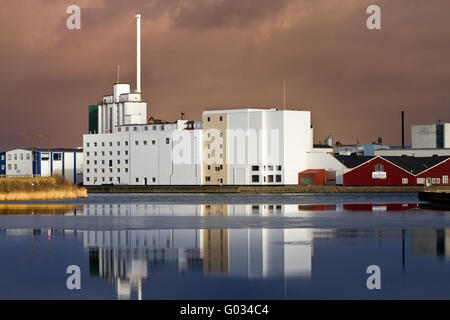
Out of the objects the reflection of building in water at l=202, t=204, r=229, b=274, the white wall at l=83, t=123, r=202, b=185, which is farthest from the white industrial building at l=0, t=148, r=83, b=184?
the reflection of building in water at l=202, t=204, r=229, b=274

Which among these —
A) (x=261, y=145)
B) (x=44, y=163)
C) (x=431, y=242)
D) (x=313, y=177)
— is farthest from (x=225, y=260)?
(x=44, y=163)

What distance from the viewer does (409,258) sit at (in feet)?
87.2

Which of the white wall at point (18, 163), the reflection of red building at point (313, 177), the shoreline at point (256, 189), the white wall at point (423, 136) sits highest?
the white wall at point (423, 136)

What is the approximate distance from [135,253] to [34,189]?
4853 centimetres

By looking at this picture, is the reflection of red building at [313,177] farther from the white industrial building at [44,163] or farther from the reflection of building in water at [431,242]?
the reflection of building in water at [431,242]

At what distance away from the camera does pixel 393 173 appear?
123 m

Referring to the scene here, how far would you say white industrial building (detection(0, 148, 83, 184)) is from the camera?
528 feet

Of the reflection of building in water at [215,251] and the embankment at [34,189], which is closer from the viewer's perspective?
the reflection of building in water at [215,251]

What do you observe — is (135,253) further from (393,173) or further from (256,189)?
(393,173)

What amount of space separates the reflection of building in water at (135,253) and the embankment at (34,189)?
1449 inches

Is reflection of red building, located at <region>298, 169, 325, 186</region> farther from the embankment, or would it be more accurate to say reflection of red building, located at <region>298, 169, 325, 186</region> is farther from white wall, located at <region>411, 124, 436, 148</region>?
the embankment

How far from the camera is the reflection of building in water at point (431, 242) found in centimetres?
2810

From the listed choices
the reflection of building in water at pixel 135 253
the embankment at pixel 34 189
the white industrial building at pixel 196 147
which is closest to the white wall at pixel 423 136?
the white industrial building at pixel 196 147
